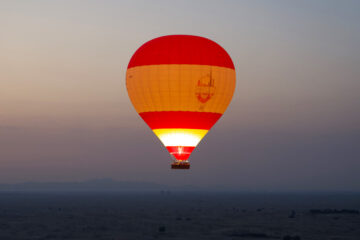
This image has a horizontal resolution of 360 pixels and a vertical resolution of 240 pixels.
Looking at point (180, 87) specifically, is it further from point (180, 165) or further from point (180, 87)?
point (180, 165)

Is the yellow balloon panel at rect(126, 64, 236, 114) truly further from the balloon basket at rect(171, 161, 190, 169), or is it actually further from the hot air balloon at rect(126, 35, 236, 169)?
the balloon basket at rect(171, 161, 190, 169)

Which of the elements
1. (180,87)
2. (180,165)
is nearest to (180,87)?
(180,87)

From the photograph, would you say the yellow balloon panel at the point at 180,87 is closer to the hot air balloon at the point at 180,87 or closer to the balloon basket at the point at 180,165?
the hot air balloon at the point at 180,87

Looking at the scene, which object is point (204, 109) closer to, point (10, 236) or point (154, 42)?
point (154, 42)

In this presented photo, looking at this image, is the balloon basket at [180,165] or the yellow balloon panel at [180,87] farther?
the yellow balloon panel at [180,87]

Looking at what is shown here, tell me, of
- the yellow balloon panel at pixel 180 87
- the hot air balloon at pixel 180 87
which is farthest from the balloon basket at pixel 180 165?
the yellow balloon panel at pixel 180 87

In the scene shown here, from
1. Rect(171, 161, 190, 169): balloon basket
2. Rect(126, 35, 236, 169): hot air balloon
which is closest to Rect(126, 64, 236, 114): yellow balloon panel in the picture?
Rect(126, 35, 236, 169): hot air balloon

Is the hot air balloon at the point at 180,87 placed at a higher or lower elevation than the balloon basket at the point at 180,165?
higher

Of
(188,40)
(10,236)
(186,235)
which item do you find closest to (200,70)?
(188,40)
